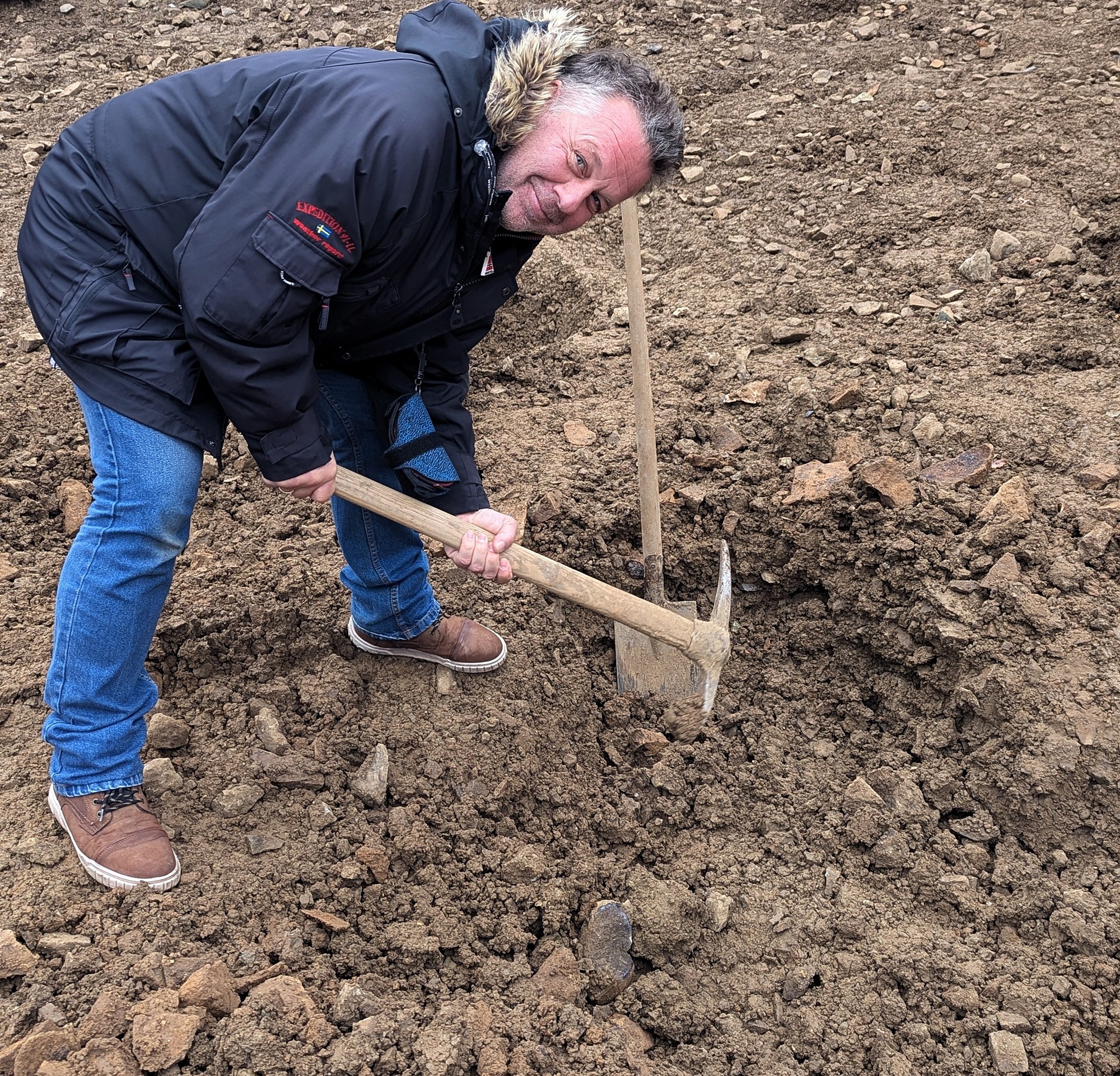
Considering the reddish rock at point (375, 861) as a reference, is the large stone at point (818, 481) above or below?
below

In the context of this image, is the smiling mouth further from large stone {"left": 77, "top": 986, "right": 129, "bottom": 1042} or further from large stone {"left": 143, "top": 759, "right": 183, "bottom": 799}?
large stone {"left": 77, "top": 986, "right": 129, "bottom": 1042}

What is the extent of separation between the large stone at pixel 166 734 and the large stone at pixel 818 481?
7.02ft

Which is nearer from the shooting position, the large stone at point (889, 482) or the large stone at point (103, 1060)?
the large stone at point (103, 1060)

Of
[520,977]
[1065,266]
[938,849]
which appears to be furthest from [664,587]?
[1065,266]

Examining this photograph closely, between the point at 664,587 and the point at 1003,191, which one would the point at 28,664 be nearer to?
the point at 664,587

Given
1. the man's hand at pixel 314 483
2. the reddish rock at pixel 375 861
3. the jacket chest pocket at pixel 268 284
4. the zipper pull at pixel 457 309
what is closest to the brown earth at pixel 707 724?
the reddish rock at pixel 375 861

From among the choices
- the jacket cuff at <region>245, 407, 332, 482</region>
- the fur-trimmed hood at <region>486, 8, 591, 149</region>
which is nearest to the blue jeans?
the jacket cuff at <region>245, 407, 332, 482</region>

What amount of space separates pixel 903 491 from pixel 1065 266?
1.81 meters

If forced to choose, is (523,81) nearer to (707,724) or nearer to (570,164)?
(570,164)

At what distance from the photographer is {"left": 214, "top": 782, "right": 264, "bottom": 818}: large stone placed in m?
2.64

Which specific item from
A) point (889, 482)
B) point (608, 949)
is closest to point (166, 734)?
point (608, 949)

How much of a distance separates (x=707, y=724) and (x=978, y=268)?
8.69ft

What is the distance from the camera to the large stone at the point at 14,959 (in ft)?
7.03

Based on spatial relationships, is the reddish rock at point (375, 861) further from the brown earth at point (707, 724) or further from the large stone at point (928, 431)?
the large stone at point (928, 431)
